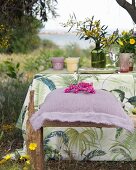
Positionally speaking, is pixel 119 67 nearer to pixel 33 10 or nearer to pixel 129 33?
pixel 129 33

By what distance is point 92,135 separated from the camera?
150 inches

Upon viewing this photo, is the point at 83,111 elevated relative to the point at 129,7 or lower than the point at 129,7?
lower

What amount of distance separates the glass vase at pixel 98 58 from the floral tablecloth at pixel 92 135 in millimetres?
255

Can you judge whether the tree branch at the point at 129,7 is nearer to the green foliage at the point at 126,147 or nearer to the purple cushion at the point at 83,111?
the green foliage at the point at 126,147

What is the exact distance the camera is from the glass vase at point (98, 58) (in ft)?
13.1

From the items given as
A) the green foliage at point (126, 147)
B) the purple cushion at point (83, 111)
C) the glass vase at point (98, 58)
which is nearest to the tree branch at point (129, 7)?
the glass vase at point (98, 58)

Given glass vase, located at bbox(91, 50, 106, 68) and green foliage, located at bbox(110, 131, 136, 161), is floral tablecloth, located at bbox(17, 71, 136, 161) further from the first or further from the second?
glass vase, located at bbox(91, 50, 106, 68)

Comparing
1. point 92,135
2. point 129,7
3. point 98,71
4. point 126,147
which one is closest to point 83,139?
point 92,135

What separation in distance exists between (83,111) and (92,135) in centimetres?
94

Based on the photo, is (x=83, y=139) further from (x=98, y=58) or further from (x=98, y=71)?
(x=98, y=58)

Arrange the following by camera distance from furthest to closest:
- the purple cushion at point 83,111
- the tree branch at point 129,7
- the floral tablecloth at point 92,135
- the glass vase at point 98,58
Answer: the tree branch at point 129,7 < the glass vase at point 98,58 < the floral tablecloth at point 92,135 < the purple cushion at point 83,111

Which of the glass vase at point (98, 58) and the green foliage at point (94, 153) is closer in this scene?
the green foliage at point (94, 153)

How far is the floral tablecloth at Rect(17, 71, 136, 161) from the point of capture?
3.78 m

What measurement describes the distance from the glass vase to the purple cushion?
3.19 feet
